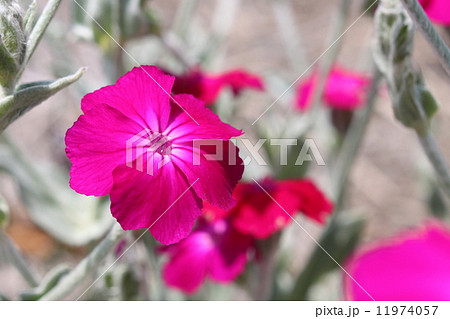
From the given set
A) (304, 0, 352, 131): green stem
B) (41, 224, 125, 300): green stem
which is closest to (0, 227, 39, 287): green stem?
(41, 224, 125, 300): green stem

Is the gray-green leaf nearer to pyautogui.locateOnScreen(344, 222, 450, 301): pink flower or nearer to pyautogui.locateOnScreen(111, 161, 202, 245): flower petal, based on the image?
pyautogui.locateOnScreen(111, 161, 202, 245): flower petal

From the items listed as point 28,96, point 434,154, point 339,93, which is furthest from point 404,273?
point 339,93

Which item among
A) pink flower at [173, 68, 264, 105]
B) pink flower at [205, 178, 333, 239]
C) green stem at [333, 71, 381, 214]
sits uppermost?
pink flower at [173, 68, 264, 105]

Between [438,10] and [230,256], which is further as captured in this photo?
[230,256]

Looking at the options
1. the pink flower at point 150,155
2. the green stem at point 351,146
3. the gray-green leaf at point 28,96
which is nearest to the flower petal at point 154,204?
the pink flower at point 150,155

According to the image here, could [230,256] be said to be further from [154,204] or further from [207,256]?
[154,204]
